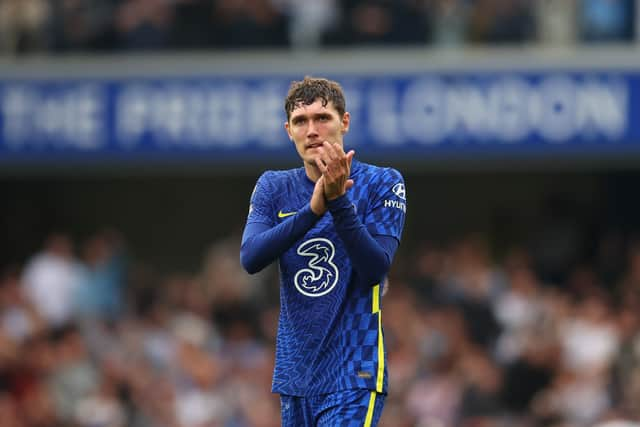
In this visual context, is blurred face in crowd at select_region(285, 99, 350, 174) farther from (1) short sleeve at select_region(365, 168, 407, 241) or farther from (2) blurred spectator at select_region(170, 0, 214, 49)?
(2) blurred spectator at select_region(170, 0, 214, 49)

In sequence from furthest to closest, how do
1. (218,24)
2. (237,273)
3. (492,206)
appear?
(492,206) → (218,24) → (237,273)

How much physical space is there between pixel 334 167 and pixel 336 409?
1.00m

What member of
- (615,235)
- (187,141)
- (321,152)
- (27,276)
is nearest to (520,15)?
(615,235)

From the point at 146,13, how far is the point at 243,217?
324cm

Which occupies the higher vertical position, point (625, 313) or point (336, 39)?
point (336, 39)

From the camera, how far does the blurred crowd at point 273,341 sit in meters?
11.7

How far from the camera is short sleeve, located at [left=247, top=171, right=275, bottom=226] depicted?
222 inches

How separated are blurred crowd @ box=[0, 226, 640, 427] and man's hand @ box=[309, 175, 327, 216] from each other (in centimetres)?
564

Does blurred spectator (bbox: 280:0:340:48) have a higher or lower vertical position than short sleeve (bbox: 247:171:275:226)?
higher

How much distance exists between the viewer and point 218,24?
52.4 feet

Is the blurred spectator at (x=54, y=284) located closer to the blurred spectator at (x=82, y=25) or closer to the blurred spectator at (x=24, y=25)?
the blurred spectator at (x=82, y=25)

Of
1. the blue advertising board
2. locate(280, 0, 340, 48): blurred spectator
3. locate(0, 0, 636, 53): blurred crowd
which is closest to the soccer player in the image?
the blue advertising board

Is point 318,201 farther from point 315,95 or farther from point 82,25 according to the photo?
point 82,25

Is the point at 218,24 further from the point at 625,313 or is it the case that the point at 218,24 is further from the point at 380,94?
the point at 625,313
